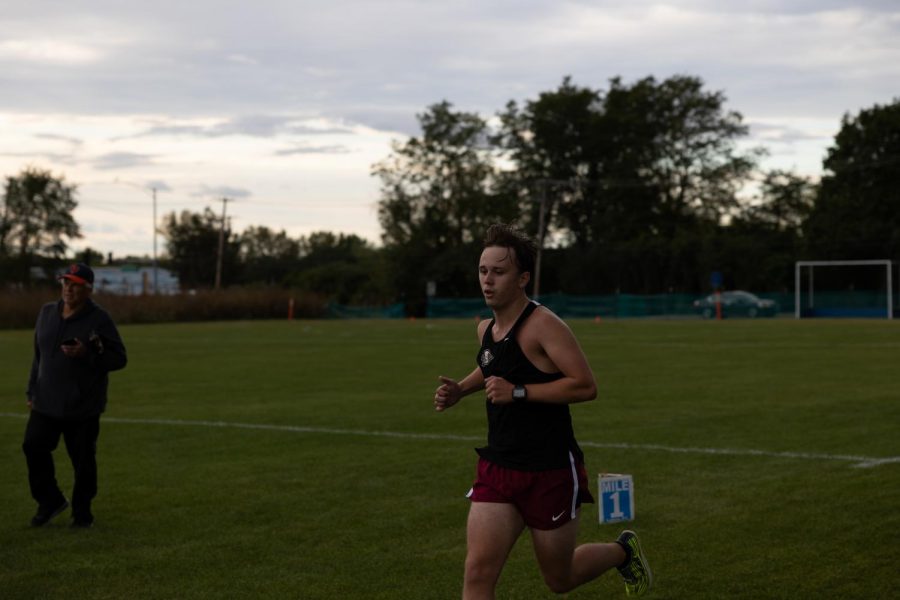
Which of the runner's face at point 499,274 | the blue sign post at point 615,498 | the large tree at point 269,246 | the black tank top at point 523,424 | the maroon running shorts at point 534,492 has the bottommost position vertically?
the blue sign post at point 615,498

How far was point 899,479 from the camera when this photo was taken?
11.1 metres

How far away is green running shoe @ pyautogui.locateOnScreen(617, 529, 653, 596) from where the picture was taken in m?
6.82

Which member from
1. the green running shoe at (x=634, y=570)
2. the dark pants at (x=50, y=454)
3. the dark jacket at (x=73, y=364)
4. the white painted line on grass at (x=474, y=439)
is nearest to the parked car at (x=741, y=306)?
the white painted line on grass at (x=474, y=439)

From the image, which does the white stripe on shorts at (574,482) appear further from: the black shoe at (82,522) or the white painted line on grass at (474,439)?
the white painted line on grass at (474,439)

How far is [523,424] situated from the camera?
582cm

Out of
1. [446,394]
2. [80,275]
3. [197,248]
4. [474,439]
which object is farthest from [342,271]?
[446,394]

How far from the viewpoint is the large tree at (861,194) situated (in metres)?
84.9

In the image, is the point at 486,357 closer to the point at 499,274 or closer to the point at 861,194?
the point at 499,274

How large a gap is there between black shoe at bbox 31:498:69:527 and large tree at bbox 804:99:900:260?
79.7 m

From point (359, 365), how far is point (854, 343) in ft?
48.3

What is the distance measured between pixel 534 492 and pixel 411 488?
5.52 meters

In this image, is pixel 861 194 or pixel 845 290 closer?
pixel 845 290

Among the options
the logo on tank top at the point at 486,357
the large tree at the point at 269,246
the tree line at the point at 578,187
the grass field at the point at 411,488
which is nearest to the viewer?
the logo on tank top at the point at 486,357

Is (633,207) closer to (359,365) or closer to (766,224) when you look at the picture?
(766,224)
